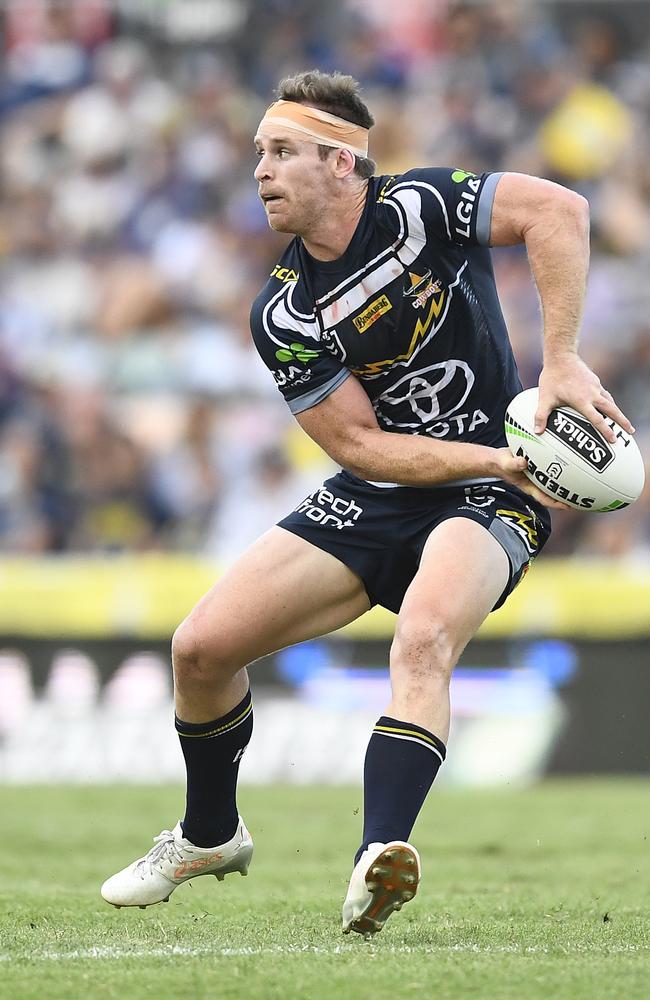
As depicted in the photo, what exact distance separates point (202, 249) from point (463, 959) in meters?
10.6

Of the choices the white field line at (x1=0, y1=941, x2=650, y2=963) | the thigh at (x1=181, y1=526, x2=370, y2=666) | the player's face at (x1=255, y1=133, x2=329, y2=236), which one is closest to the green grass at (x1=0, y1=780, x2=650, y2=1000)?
the white field line at (x1=0, y1=941, x2=650, y2=963)

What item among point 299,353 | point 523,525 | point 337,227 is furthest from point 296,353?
point 523,525

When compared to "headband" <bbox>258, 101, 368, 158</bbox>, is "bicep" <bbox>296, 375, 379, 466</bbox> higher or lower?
lower


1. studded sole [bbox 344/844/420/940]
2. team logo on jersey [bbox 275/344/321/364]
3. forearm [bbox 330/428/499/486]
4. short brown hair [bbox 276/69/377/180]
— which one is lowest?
studded sole [bbox 344/844/420/940]

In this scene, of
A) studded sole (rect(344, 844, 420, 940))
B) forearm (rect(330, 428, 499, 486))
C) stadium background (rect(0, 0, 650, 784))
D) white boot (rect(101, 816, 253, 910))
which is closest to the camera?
studded sole (rect(344, 844, 420, 940))

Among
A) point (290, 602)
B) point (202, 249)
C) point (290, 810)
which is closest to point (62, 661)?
point (290, 810)

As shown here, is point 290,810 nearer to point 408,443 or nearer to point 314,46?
point 408,443

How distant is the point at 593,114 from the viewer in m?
13.9

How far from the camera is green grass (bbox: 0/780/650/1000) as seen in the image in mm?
3832

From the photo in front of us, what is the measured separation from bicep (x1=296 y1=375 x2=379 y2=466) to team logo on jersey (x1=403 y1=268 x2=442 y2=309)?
32 centimetres

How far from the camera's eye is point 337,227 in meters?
4.84

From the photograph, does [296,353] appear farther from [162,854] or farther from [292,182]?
[162,854]

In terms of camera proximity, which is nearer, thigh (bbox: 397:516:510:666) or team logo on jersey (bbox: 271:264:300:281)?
thigh (bbox: 397:516:510:666)

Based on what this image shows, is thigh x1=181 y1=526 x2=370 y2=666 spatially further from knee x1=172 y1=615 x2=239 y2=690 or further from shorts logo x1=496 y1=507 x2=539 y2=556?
shorts logo x1=496 y1=507 x2=539 y2=556
